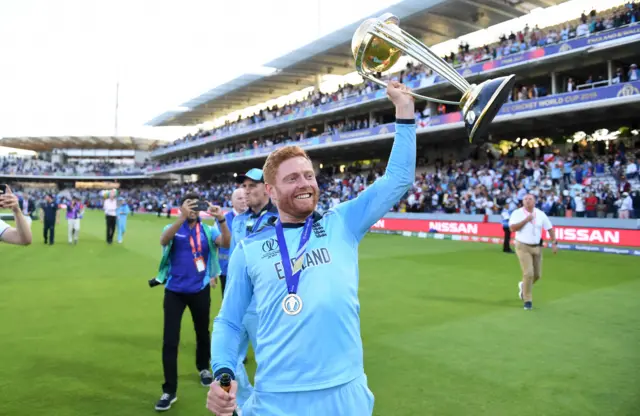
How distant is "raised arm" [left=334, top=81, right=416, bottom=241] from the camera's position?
2.30 meters

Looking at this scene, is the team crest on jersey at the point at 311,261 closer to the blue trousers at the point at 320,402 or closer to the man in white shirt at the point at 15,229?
the blue trousers at the point at 320,402

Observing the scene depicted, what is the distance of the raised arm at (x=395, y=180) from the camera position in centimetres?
230

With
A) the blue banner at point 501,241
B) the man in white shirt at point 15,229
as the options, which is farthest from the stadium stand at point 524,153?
the man in white shirt at point 15,229

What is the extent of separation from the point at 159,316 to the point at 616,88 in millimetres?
22415

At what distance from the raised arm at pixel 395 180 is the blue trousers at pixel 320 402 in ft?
2.34

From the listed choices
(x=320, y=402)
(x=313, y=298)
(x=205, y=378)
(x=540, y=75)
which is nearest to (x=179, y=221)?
(x=205, y=378)

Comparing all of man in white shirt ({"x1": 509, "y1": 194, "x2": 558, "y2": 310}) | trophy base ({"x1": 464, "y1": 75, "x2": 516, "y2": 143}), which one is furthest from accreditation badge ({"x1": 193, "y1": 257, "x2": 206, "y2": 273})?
man in white shirt ({"x1": 509, "y1": 194, "x2": 558, "y2": 310})

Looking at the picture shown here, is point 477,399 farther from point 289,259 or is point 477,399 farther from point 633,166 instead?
point 633,166

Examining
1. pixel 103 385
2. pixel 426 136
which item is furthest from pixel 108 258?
pixel 426 136

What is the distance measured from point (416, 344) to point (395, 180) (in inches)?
176

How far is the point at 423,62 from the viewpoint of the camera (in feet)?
7.82

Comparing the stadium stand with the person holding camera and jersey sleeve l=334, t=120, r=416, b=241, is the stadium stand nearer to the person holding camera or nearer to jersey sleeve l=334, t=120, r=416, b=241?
A: the person holding camera

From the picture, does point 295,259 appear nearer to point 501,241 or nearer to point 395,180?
point 395,180

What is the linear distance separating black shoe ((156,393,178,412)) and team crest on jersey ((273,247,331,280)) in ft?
9.79
